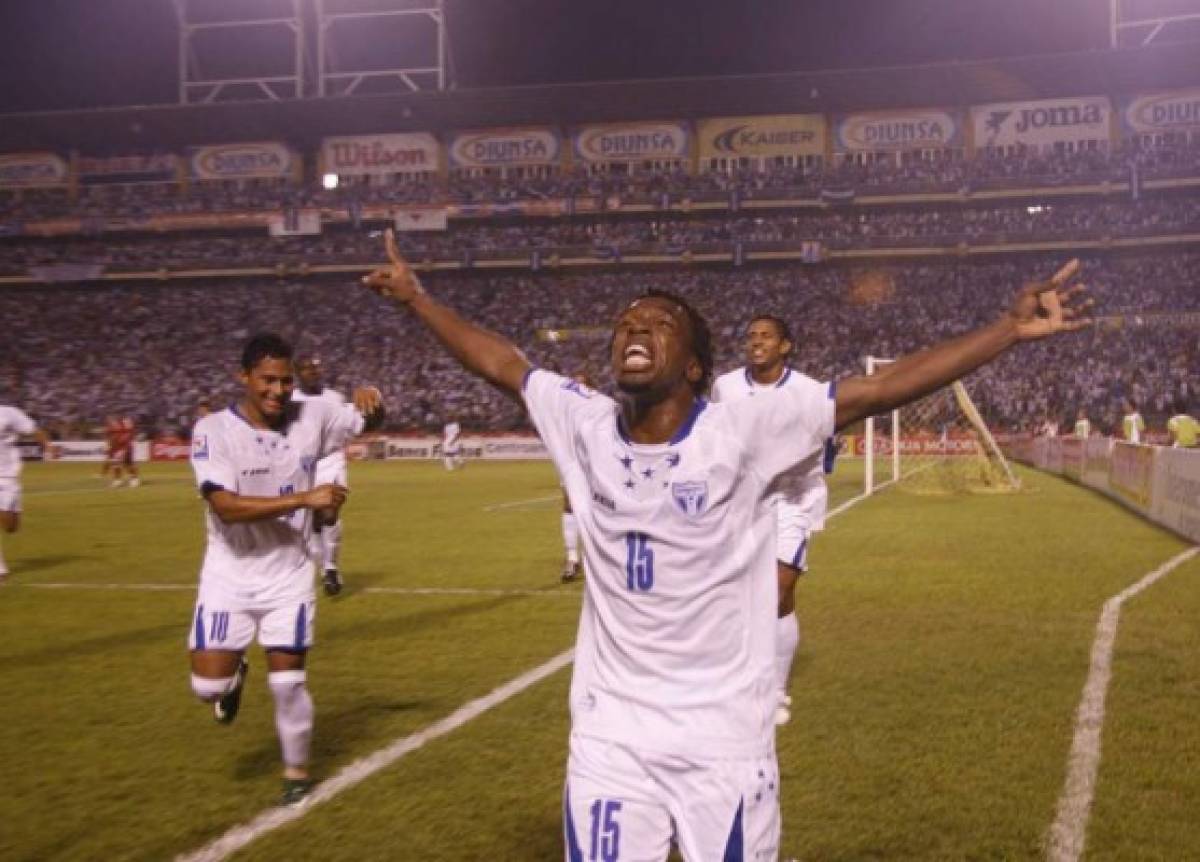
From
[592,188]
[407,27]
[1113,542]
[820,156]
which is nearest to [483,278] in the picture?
[592,188]

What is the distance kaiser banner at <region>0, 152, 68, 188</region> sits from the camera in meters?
60.5

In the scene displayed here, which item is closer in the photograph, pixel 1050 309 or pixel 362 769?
pixel 1050 309

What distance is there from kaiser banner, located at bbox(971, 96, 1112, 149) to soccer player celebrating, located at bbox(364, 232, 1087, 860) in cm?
5475

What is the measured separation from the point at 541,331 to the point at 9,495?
4169cm

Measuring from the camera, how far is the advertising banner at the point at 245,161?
193 feet

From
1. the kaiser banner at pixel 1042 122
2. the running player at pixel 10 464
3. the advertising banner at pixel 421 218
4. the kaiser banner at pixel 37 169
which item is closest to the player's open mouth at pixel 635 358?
the running player at pixel 10 464

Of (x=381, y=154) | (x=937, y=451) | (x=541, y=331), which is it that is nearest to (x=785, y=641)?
(x=937, y=451)

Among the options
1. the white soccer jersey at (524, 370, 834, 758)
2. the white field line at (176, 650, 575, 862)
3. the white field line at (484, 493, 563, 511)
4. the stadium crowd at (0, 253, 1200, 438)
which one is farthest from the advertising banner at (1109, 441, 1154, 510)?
the stadium crowd at (0, 253, 1200, 438)

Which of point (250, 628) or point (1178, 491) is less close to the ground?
point (250, 628)

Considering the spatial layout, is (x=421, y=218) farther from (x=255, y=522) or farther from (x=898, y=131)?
(x=255, y=522)

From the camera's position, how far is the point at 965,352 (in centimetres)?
275

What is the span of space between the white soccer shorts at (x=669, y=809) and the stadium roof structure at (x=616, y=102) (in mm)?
51605

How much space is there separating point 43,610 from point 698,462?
10.2 metres

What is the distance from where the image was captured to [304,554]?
5570 millimetres
